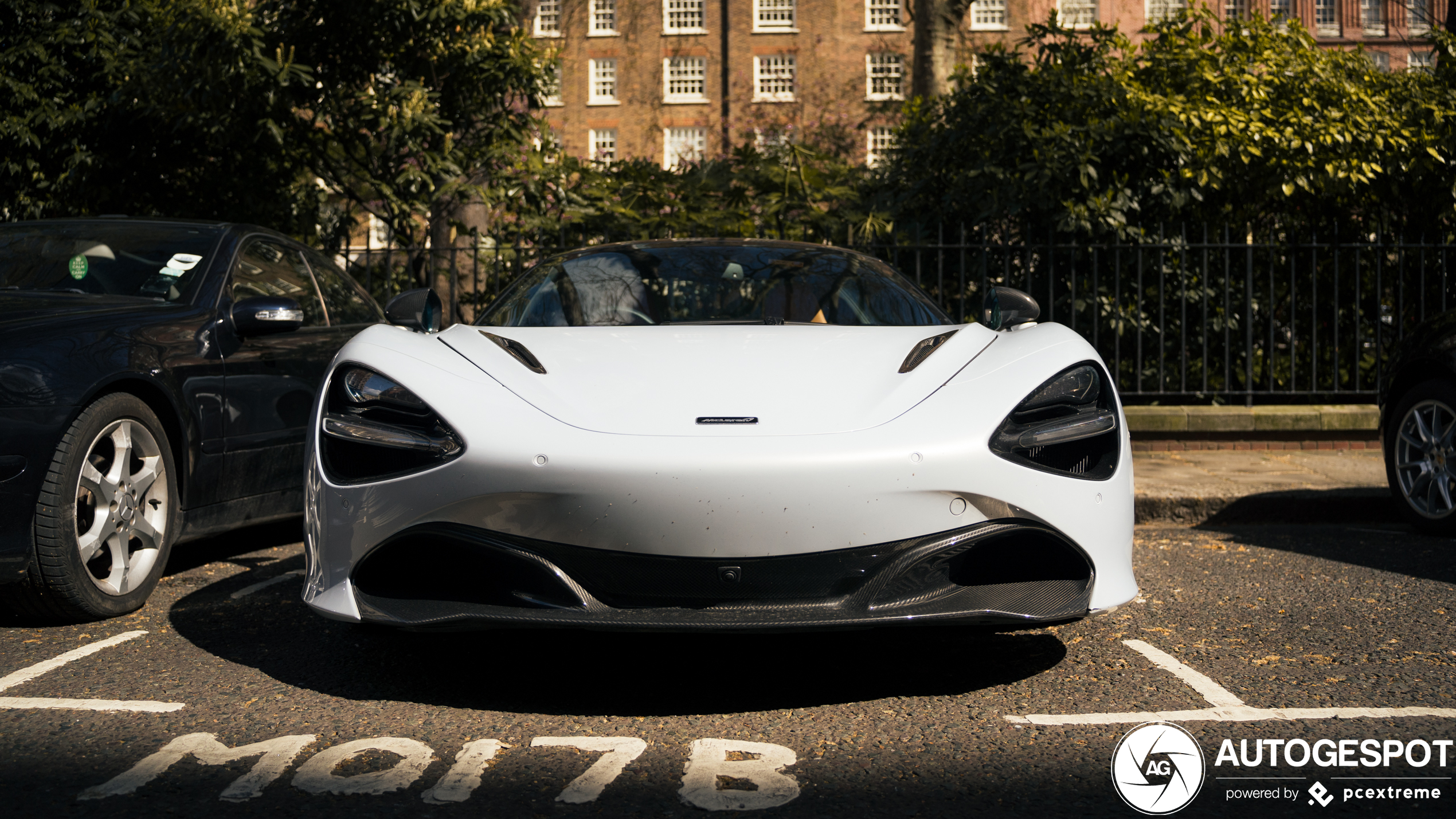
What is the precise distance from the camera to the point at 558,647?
11.7 ft

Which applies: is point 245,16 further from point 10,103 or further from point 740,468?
point 740,468

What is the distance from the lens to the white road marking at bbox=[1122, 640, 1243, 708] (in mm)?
3025

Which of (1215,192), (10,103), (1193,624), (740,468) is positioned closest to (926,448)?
(740,468)

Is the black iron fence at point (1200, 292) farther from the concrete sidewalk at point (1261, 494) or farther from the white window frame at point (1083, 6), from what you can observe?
the white window frame at point (1083, 6)

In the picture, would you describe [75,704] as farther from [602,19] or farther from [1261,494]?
[602,19]

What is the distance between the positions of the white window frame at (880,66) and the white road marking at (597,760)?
34476 millimetres

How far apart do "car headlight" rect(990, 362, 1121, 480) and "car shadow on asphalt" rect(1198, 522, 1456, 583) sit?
91.1 inches

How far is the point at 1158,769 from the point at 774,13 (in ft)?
120

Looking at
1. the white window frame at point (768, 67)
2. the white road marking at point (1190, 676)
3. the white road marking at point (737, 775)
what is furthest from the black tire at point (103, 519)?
the white window frame at point (768, 67)

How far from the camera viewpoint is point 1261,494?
251 inches

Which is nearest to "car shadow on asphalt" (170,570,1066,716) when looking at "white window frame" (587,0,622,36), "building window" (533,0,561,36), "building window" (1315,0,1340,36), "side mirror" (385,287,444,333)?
"side mirror" (385,287,444,333)

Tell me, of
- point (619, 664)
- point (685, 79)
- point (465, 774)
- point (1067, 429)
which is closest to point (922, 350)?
point (1067, 429)

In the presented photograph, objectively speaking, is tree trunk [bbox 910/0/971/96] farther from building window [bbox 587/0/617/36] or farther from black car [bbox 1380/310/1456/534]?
building window [bbox 587/0/617/36]

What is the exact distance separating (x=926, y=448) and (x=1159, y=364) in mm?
6936
